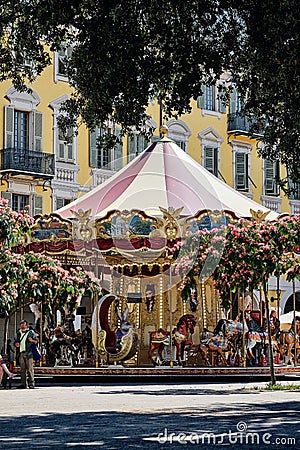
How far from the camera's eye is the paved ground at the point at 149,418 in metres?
11.7

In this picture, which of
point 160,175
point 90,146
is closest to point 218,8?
point 160,175

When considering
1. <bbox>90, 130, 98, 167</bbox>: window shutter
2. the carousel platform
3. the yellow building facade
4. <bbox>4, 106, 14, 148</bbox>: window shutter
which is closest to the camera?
the carousel platform

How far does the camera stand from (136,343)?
28.9 meters

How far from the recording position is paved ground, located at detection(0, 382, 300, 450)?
1169cm

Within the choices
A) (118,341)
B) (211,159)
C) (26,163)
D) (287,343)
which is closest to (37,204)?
(26,163)

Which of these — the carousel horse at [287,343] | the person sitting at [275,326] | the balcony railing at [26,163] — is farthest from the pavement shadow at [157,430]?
the balcony railing at [26,163]

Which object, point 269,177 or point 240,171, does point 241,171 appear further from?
point 269,177

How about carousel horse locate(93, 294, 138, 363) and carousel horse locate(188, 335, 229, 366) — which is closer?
carousel horse locate(188, 335, 229, 366)

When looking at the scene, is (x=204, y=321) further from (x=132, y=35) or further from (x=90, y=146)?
(x=132, y=35)

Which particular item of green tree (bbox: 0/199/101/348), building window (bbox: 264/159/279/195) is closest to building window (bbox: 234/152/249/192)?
building window (bbox: 264/159/279/195)

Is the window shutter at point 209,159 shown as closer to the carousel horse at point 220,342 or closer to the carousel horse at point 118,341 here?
the carousel horse at point 118,341

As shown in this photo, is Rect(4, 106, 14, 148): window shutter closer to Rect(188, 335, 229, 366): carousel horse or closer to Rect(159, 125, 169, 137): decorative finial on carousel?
Rect(159, 125, 169, 137): decorative finial on carousel

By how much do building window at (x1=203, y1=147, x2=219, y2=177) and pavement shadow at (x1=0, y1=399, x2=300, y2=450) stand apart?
29.7m

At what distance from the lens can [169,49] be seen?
14008 millimetres
